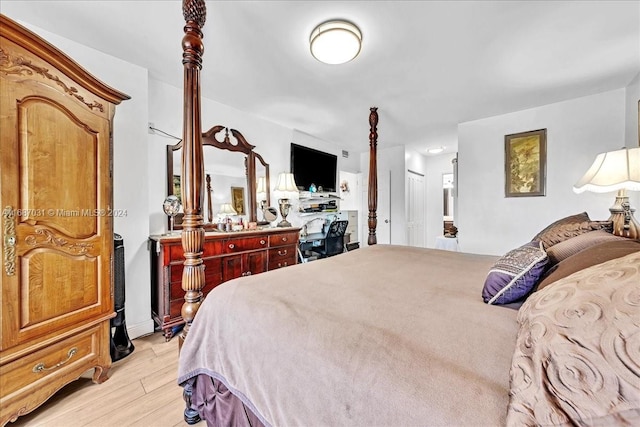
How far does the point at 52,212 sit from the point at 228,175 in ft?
6.09

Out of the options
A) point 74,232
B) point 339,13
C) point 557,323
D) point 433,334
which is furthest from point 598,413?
point 74,232

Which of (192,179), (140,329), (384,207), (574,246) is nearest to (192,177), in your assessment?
(192,179)

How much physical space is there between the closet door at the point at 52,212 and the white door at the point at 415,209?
4.97 m

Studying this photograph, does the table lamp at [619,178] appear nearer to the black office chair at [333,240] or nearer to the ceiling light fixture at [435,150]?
the black office chair at [333,240]

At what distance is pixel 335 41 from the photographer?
6.14ft

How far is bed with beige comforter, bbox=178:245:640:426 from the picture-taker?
0.46 meters

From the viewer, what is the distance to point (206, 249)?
246 centimetres

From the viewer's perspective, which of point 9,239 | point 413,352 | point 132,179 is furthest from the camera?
point 132,179

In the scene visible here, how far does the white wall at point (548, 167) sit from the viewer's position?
9.79 feet

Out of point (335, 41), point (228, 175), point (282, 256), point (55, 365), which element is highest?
point (335, 41)

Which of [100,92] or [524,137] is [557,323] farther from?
[524,137]

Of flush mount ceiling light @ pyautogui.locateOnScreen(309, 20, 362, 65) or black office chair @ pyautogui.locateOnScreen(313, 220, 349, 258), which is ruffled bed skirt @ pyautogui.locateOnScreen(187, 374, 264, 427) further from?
black office chair @ pyautogui.locateOnScreen(313, 220, 349, 258)

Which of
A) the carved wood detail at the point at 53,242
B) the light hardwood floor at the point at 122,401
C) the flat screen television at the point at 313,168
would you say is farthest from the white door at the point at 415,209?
the carved wood detail at the point at 53,242

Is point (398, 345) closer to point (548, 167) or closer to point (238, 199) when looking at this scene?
point (238, 199)
